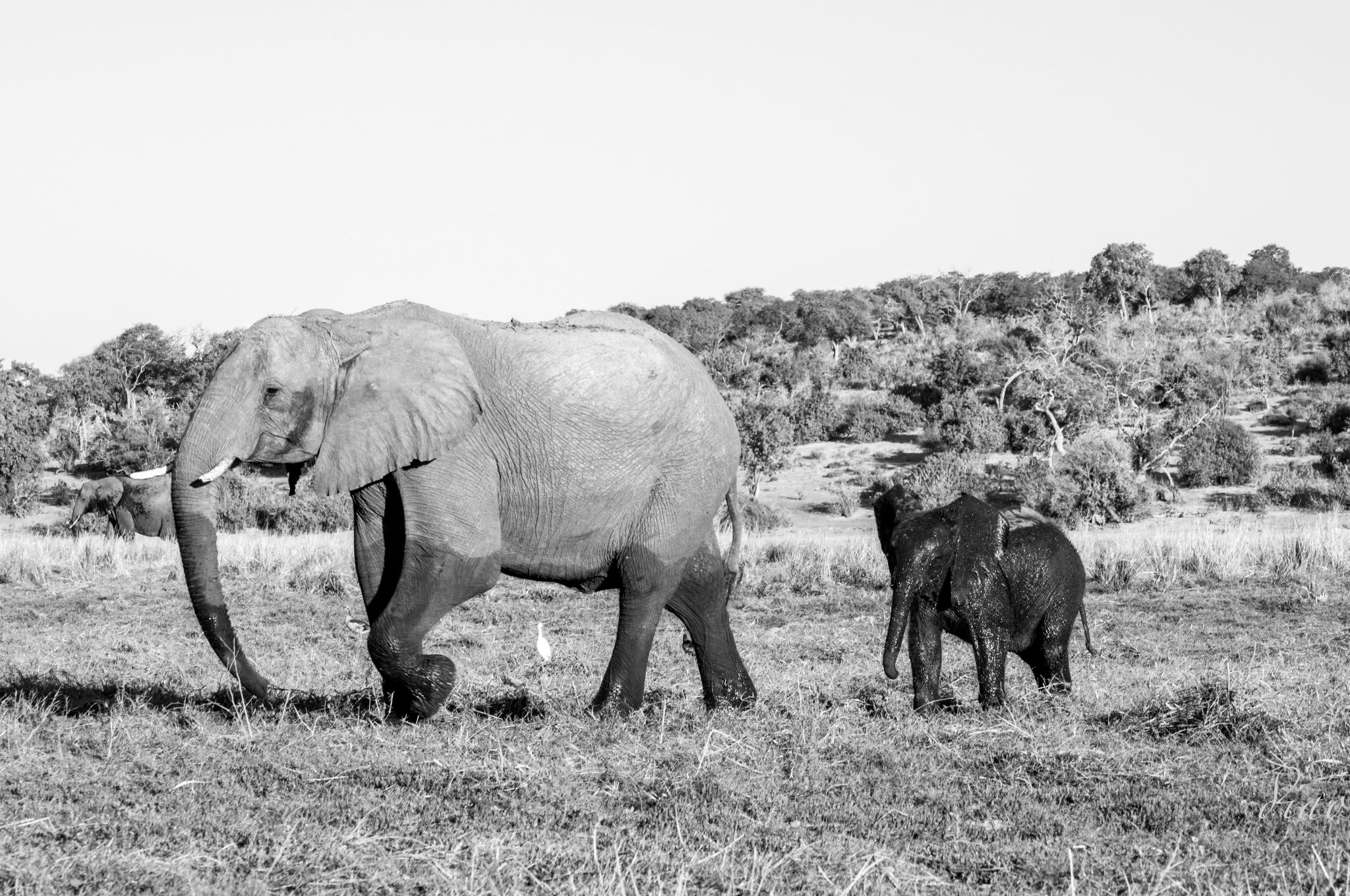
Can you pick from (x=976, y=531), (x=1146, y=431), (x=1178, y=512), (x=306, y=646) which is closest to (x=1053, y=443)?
(x=1146, y=431)

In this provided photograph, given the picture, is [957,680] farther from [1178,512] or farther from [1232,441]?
[1232,441]

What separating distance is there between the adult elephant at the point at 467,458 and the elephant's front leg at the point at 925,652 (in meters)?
1.09

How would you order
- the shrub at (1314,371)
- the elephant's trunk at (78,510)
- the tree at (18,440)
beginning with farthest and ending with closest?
the shrub at (1314,371), the tree at (18,440), the elephant's trunk at (78,510)

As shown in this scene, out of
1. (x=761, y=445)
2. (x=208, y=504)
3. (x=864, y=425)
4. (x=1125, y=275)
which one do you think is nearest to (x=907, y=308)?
(x=1125, y=275)

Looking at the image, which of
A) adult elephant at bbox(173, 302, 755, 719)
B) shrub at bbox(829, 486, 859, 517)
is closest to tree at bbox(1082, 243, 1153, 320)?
shrub at bbox(829, 486, 859, 517)

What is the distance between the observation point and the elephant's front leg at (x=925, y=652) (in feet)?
30.1

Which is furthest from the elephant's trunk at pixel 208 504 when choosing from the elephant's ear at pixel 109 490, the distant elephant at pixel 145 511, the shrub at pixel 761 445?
Answer: the shrub at pixel 761 445

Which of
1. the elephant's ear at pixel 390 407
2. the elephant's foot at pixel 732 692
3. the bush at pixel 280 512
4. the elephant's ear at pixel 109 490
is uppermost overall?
the elephant's ear at pixel 390 407

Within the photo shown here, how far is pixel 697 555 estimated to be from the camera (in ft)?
31.1

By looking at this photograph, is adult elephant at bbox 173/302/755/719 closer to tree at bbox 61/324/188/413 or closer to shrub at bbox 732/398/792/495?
shrub at bbox 732/398/792/495

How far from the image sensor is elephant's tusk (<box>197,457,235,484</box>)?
8086 millimetres

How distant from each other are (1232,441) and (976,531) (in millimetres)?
24380

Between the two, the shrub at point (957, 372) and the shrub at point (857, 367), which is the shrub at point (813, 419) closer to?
the shrub at point (957, 372)

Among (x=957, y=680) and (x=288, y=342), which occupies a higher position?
(x=288, y=342)
